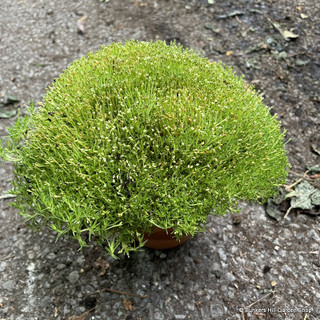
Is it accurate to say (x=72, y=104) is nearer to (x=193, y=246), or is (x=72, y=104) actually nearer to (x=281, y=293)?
(x=193, y=246)

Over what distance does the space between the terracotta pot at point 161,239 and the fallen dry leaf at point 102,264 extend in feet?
1.29

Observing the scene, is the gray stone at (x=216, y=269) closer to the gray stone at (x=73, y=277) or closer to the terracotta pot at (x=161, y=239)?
the terracotta pot at (x=161, y=239)

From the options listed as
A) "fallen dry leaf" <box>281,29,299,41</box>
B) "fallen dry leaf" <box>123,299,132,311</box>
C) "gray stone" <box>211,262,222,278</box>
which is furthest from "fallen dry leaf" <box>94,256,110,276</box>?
"fallen dry leaf" <box>281,29,299,41</box>

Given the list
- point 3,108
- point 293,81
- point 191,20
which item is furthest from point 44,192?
point 191,20

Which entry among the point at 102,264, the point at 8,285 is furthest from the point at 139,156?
the point at 8,285

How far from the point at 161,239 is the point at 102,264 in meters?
0.63

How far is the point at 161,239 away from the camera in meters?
2.50

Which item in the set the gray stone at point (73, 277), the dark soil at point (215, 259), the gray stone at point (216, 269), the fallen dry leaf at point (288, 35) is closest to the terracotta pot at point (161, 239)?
the dark soil at point (215, 259)

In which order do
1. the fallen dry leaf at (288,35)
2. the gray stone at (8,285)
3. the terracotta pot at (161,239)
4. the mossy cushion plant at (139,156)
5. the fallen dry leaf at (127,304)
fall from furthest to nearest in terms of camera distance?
the fallen dry leaf at (288,35), the gray stone at (8,285), the fallen dry leaf at (127,304), the terracotta pot at (161,239), the mossy cushion plant at (139,156)

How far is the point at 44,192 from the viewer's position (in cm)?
205

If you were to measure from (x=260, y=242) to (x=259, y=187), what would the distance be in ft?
3.25

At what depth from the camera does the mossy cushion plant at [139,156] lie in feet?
6.52

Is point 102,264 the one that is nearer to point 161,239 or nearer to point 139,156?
point 161,239

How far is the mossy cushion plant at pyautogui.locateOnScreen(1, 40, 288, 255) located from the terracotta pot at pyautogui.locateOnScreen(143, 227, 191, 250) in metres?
0.20
